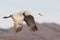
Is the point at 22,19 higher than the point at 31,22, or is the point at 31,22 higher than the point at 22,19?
the point at 22,19

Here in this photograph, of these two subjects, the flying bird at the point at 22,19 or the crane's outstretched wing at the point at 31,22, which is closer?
the flying bird at the point at 22,19

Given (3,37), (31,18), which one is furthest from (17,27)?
(3,37)

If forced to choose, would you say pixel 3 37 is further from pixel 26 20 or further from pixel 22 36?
pixel 26 20

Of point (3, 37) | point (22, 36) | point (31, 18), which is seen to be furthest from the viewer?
point (22, 36)

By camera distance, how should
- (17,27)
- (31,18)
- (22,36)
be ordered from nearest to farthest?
(17,27)
(31,18)
(22,36)

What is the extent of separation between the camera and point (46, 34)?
1820 cm

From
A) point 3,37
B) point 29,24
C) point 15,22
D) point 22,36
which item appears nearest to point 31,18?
point 29,24

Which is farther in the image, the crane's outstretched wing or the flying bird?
the crane's outstretched wing

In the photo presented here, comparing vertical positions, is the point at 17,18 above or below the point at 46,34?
above

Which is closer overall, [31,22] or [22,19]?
[22,19]

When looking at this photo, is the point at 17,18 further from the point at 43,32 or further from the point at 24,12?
the point at 43,32

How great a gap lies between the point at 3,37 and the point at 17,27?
11.1 m

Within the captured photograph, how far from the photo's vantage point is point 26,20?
577 cm

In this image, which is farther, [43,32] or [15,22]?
[43,32]
